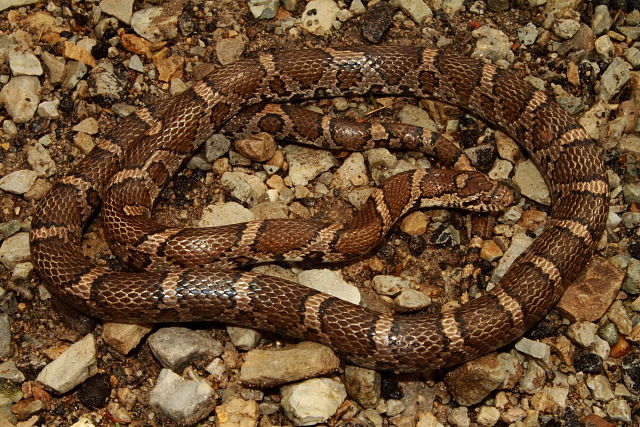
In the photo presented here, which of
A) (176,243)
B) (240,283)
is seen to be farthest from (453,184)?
(176,243)

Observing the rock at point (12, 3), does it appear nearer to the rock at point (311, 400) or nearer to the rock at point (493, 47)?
the rock at point (493, 47)

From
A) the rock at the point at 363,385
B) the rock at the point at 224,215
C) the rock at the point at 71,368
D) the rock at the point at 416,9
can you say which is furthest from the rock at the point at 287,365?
the rock at the point at 416,9

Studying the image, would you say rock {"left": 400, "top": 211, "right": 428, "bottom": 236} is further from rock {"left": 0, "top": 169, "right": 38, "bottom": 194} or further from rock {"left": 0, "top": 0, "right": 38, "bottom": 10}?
rock {"left": 0, "top": 0, "right": 38, "bottom": 10}

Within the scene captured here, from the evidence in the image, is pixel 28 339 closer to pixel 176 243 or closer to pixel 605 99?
pixel 176 243

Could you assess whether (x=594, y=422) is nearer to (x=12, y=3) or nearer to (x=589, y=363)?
(x=589, y=363)

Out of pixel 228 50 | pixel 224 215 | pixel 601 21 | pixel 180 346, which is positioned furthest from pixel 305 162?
pixel 601 21

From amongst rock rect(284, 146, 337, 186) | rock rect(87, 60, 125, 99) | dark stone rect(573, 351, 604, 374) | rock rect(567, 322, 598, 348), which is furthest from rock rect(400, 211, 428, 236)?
rock rect(87, 60, 125, 99)
